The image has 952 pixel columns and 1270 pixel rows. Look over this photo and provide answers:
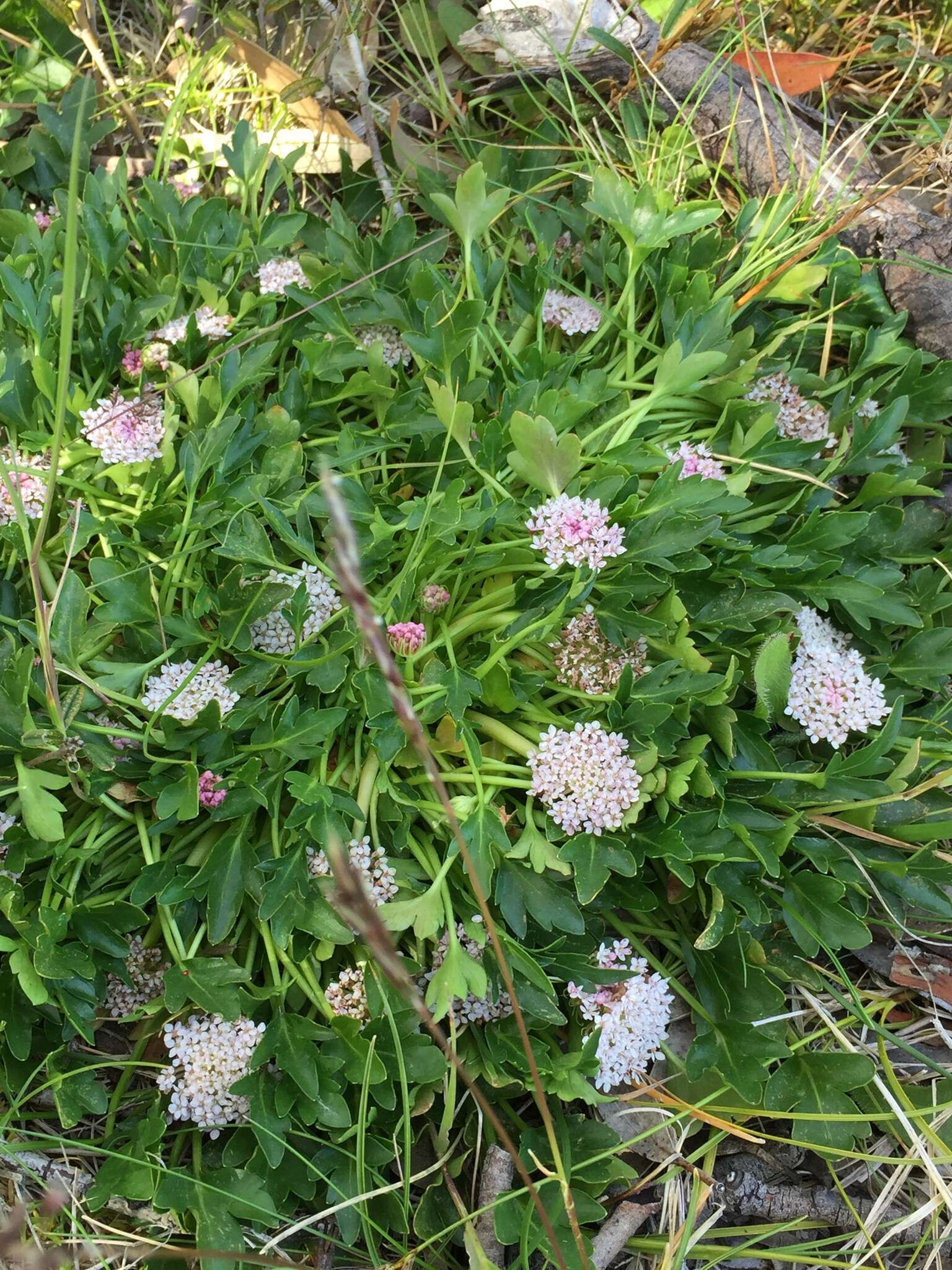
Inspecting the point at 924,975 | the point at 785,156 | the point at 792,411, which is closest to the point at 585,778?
the point at 924,975

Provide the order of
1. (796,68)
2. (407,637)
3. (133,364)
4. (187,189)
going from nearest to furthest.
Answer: (407,637) < (133,364) < (187,189) < (796,68)

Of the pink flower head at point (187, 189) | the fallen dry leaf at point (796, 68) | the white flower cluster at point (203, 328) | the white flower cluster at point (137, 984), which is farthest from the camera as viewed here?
the fallen dry leaf at point (796, 68)

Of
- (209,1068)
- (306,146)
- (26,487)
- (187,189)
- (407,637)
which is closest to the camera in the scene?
(209,1068)

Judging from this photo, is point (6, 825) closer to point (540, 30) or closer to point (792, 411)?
point (792, 411)

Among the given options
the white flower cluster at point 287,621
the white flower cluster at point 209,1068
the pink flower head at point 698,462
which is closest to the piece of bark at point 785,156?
the pink flower head at point 698,462

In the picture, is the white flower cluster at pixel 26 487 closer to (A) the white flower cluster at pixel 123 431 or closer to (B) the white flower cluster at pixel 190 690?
(A) the white flower cluster at pixel 123 431

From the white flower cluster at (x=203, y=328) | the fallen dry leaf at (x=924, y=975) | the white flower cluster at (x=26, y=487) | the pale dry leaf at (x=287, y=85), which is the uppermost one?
the pale dry leaf at (x=287, y=85)

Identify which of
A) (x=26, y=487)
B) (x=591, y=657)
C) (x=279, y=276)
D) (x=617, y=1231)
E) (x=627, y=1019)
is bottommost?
(x=617, y=1231)
